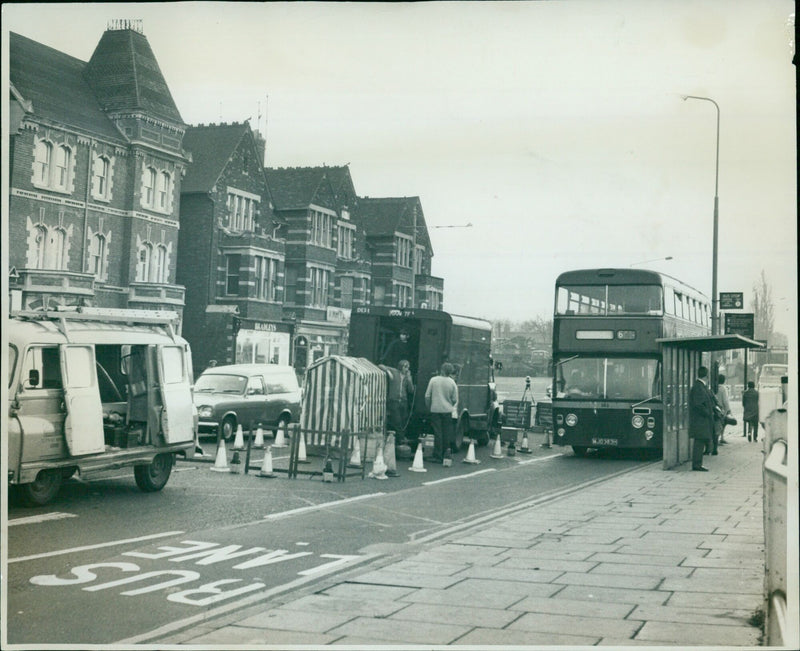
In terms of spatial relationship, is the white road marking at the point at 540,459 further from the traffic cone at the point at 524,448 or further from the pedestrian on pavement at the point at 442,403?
the pedestrian on pavement at the point at 442,403

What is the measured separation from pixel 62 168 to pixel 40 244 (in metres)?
1.32

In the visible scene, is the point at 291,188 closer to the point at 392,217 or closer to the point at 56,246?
the point at 392,217

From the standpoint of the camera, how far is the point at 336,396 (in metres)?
16.5

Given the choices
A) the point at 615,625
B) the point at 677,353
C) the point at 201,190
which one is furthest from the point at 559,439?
the point at 615,625

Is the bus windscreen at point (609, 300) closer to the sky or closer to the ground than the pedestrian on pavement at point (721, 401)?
closer to the sky

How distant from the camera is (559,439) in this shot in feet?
65.7

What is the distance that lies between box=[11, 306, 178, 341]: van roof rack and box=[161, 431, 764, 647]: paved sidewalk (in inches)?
212

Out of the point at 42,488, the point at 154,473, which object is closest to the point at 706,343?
the point at 154,473

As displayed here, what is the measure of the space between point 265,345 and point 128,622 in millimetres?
20072

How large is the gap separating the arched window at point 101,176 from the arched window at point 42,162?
11.1ft

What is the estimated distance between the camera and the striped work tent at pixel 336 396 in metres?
16.5

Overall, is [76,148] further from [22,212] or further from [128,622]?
[128,622]

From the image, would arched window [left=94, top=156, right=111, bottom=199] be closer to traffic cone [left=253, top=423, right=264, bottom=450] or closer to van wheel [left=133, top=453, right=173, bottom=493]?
van wheel [left=133, top=453, right=173, bottom=493]

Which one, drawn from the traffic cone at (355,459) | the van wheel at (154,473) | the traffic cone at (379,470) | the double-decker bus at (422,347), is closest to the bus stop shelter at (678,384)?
the double-decker bus at (422,347)
